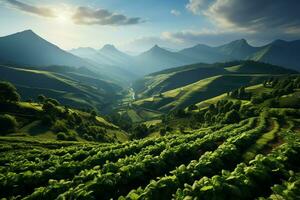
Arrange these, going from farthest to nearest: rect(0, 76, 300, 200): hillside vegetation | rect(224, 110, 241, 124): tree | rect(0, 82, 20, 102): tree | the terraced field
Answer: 1. rect(0, 82, 20, 102): tree
2. rect(224, 110, 241, 124): tree
3. the terraced field
4. rect(0, 76, 300, 200): hillside vegetation

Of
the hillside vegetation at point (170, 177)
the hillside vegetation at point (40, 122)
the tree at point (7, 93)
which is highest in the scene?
the hillside vegetation at point (170, 177)

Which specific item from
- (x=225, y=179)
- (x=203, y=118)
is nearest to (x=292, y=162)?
(x=225, y=179)

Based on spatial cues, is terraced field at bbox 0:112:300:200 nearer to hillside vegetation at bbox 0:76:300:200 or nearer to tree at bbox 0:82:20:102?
hillside vegetation at bbox 0:76:300:200

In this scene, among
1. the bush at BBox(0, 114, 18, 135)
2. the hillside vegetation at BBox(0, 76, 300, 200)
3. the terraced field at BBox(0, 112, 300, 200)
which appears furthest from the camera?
the bush at BBox(0, 114, 18, 135)

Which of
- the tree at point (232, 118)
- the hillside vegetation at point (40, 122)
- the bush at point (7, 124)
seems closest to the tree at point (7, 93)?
the hillside vegetation at point (40, 122)

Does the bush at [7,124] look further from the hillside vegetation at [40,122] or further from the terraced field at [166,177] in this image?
the terraced field at [166,177]

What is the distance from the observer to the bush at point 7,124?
102419 mm

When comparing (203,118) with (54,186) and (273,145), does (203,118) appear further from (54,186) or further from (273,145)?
(54,186)

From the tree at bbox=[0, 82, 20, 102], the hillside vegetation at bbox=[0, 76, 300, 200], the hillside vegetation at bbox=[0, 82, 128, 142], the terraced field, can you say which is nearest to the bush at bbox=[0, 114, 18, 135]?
the hillside vegetation at bbox=[0, 82, 128, 142]

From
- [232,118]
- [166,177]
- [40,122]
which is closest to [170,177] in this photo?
[166,177]

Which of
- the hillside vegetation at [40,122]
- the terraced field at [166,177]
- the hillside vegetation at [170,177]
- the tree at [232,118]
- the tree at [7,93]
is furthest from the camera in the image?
the tree at [7,93]

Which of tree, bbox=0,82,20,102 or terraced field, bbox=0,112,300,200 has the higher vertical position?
terraced field, bbox=0,112,300,200

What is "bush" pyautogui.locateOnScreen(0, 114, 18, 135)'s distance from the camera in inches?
4032

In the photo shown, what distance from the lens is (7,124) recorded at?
105 meters
